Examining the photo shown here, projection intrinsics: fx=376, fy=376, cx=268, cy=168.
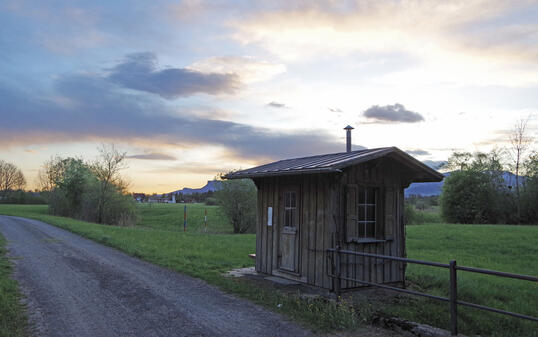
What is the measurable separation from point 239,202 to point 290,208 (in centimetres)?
2100

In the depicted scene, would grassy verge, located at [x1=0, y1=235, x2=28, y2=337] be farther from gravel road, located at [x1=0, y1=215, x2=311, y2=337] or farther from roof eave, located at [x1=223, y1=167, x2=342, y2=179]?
roof eave, located at [x1=223, y1=167, x2=342, y2=179]

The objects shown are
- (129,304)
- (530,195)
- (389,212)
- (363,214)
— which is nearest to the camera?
(129,304)

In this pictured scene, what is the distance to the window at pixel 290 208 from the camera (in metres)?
9.63

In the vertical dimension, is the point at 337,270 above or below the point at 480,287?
above

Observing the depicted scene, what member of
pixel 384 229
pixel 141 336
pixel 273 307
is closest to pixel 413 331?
pixel 273 307

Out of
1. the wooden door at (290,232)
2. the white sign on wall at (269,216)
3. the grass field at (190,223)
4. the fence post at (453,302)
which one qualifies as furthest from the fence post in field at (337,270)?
the grass field at (190,223)

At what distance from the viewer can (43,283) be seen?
361 inches

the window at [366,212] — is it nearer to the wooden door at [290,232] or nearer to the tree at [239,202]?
the wooden door at [290,232]

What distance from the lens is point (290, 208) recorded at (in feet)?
32.0

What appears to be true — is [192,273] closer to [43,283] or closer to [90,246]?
[43,283]

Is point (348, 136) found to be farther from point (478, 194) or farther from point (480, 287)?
point (478, 194)

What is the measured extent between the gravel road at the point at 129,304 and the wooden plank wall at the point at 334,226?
200 centimetres

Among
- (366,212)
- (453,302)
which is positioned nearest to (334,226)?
(366,212)

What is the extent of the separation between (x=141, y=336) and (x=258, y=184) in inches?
236
